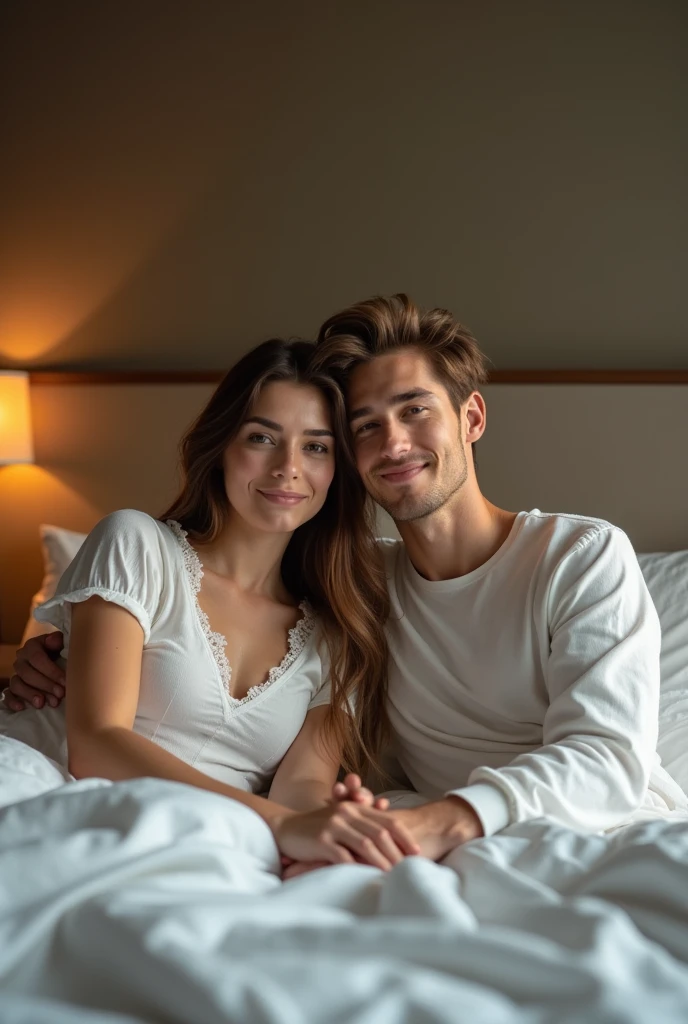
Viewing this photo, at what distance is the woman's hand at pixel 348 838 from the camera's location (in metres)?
1.30

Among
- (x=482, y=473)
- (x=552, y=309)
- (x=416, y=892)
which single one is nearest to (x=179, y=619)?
(x=416, y=892)

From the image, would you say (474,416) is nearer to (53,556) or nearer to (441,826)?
(441,826)

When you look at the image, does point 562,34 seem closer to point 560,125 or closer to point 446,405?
point 560,125

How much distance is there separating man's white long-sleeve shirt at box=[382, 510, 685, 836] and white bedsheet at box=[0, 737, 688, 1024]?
20 cm

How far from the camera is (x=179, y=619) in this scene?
1773mm

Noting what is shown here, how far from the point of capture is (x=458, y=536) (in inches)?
74.0

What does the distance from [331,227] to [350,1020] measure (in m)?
2.70

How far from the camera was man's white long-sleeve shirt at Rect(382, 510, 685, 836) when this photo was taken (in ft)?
4.75

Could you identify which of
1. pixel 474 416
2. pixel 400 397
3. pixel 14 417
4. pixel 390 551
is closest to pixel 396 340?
pixel 400 397

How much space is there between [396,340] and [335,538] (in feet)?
1.35

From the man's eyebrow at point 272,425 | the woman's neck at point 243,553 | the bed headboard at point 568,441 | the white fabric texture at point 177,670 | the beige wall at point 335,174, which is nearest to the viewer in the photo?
the white fabric texture at point 177,670

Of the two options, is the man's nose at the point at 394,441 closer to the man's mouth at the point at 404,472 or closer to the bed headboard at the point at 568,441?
the man's mouth at the point at 404,472

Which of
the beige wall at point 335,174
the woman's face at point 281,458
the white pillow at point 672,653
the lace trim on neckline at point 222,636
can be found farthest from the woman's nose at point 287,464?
the beige wall at point 335,174

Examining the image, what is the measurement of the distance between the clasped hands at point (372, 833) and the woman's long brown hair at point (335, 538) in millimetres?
450
